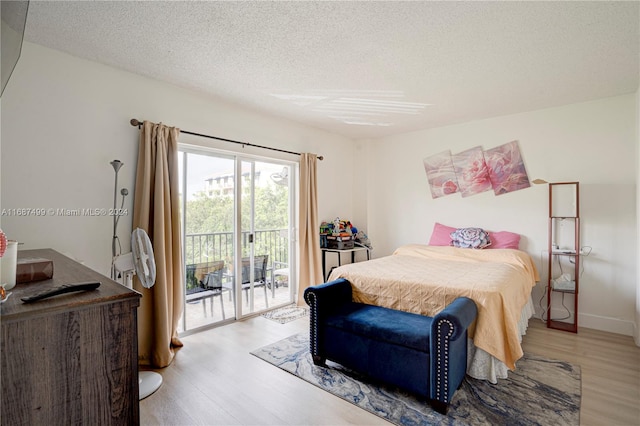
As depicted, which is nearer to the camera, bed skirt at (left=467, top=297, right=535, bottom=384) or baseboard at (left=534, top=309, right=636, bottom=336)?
bed skirt at (left=467, top=297, right=535, bottom=384)

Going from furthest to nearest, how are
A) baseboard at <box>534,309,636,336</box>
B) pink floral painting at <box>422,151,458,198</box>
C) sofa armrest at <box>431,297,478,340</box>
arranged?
Answer: pink floral painting at <box>422,151,458,198</box>, baseboard at <box>534,309,636,336</box>, sofa armrest at <box>431,297,478,340</box>

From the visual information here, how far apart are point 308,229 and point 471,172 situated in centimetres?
231

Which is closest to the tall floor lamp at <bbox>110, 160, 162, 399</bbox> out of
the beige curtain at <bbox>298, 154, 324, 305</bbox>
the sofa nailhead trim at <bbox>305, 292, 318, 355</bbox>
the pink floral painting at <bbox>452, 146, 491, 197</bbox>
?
the sofa nailhead trim at <bbox>305, 292, 318, 355</bbox>

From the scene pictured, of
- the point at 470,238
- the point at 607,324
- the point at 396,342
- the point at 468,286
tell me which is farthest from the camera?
the point at 470,238

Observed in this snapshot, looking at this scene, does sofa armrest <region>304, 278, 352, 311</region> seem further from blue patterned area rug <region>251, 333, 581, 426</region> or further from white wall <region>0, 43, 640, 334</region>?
white wall <region>0, 43, 640, 334</region>

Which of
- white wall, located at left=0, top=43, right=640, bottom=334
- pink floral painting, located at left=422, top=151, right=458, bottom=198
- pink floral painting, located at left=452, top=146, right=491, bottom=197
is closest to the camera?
white wall, located at left=0, top=43, right=640, bottom=334

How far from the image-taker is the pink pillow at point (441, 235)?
438 centimetres

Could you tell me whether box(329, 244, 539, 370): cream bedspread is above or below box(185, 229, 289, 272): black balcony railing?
below

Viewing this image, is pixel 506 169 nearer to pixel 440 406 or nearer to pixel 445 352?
pixel 445 352

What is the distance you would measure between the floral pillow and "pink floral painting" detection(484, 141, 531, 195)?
0.58 metres

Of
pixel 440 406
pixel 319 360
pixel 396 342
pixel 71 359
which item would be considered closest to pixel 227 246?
pixel 319 360

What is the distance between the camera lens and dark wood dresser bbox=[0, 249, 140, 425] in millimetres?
797

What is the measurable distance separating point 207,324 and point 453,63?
347 cm

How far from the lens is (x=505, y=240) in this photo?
397cm
